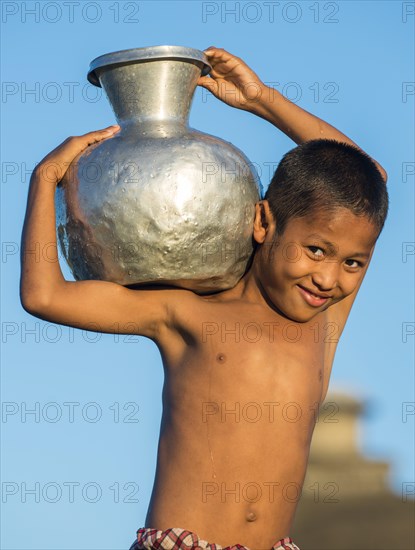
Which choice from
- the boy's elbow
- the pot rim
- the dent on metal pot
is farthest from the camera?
the pot rim

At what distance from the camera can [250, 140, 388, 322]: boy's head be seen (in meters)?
4.47

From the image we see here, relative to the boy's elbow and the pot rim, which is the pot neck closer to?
the pot rim

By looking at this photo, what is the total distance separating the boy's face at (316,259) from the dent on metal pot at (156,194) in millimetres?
130

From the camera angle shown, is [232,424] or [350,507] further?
[350,507]

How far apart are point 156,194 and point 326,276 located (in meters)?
0.70

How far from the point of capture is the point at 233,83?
16.9 feet

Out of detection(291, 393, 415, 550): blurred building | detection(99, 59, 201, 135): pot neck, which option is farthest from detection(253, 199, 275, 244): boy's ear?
detection(291, 393, 415, 550): blurred building

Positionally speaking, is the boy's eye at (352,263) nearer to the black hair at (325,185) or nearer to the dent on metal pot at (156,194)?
the black hair at (325,185)

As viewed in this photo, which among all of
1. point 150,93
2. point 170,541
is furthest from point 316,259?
point 170,541

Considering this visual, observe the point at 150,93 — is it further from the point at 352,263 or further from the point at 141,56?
the point at 352,263

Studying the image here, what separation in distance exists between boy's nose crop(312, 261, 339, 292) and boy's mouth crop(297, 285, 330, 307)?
59 millimetres

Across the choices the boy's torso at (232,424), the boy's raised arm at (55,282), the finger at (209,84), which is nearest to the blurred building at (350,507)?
the finger at (209,84)

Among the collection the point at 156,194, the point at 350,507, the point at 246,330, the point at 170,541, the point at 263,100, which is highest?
the point at 263,100

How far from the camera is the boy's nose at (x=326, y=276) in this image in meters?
4.46
